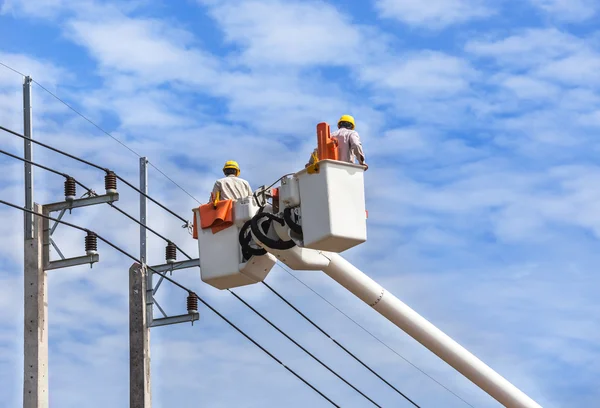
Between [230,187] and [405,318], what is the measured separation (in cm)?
351

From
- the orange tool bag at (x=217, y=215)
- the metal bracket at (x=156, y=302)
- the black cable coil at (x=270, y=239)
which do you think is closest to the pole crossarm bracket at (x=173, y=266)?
the metal bracket at (x=156, y=302)

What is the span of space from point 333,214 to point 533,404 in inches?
286

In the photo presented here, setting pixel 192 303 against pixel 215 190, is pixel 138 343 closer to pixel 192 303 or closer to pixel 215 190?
pixel 192 303

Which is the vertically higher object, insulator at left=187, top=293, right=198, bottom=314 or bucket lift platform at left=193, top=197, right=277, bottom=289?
insulator at left=187, top=293, right=198, bottom=314

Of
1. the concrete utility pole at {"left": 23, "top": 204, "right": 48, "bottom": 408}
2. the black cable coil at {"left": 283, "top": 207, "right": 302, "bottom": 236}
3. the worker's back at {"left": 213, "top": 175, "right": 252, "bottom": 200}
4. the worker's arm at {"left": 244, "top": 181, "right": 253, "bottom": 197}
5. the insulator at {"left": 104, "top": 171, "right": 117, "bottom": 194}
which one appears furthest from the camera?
the insulator at {"left": 104, "top": 171, "right": 117, "bottom": 194}

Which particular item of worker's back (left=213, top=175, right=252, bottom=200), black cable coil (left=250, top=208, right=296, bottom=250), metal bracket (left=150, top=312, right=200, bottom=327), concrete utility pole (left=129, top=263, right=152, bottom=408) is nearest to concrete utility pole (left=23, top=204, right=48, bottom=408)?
concrete utility pole (left=129, top=263, right=152, bottom=408)

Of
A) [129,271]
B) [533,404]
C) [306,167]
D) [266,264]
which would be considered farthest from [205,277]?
[533,404]

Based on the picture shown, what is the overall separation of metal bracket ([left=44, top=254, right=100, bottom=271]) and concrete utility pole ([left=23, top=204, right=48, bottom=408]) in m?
0.12

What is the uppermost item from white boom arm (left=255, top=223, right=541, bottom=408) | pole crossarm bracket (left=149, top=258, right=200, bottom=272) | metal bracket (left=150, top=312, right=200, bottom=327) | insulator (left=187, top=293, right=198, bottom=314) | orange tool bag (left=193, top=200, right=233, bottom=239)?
pole crossarm bracket (left=149, top=258, right=200, bottom=272)

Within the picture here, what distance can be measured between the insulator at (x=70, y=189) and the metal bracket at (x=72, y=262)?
0.86 metres

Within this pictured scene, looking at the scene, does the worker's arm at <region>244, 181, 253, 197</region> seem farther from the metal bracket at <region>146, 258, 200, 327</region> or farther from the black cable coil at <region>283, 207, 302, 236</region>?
the metal bracket at <region>146, 258, 200, 327</region>

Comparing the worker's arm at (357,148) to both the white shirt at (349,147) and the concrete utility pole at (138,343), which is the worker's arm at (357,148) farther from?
the concrete utility pole at (138,343)

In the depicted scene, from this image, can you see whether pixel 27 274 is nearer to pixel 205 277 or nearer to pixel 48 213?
pixel 48 213

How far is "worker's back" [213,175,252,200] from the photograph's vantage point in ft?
62.4
